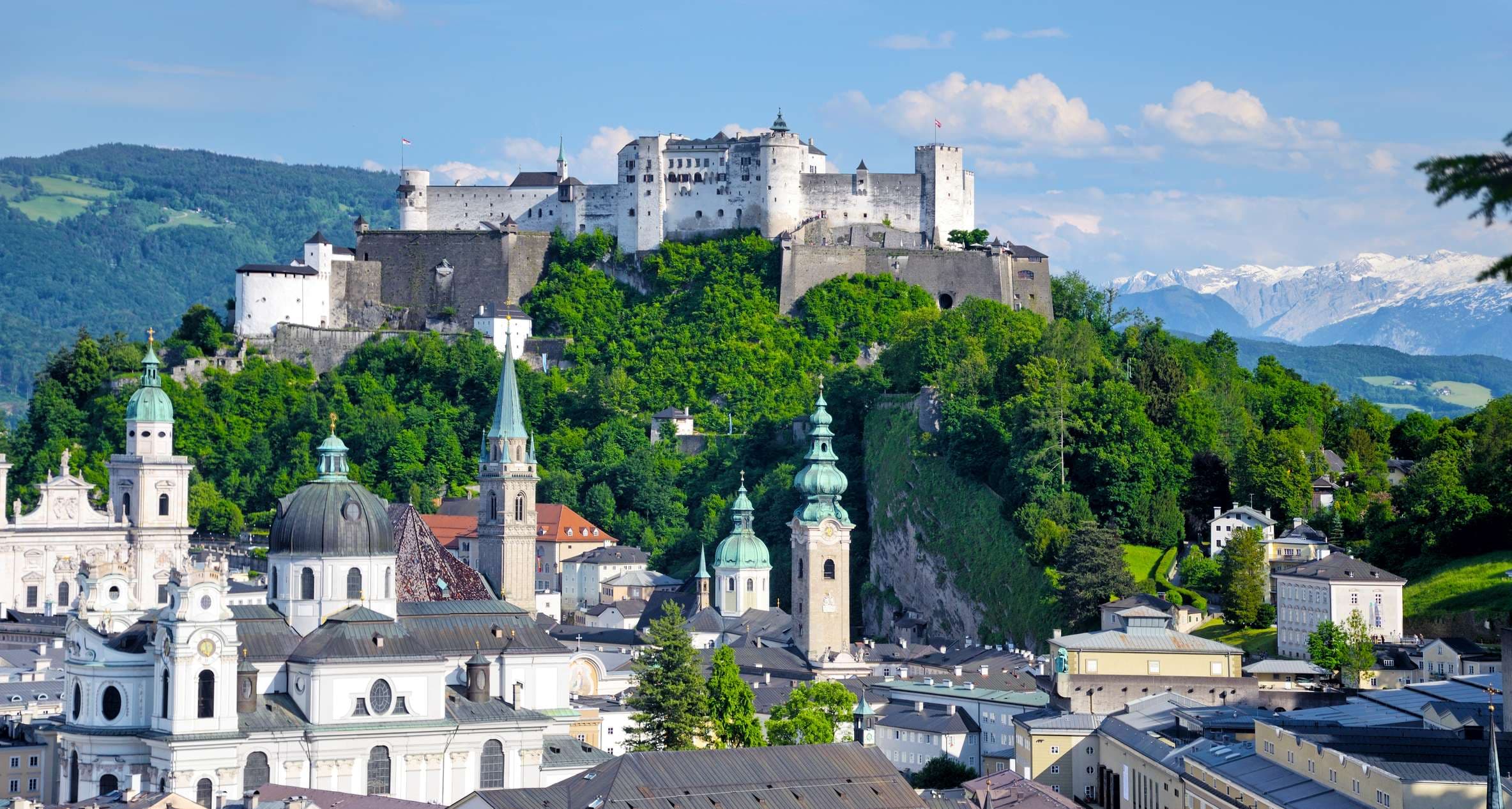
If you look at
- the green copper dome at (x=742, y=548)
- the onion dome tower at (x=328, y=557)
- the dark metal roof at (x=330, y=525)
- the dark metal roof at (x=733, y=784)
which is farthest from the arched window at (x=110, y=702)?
the green copper dome at (x=742, y=548)

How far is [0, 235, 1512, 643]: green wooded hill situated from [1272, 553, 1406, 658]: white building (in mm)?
4878

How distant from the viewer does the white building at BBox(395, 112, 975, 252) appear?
117 metres

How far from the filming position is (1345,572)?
71.4 meters

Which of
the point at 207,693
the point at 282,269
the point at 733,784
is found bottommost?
the point at 733,784

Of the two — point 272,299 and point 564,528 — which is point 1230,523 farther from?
point 272,299

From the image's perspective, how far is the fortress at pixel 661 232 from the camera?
115125 mm

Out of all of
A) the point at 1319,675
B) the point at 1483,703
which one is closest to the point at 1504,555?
the point at 1319,675

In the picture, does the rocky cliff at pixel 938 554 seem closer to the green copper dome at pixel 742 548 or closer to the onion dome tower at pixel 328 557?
the green copper dome at pixel 742 548

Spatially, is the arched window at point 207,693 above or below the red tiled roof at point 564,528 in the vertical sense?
below

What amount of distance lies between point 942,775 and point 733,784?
1552 centimetres

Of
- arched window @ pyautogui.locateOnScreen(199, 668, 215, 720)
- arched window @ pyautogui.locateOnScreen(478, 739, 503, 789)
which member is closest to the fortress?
arched window @ pyautogui.locateOnScreen(478, 739, 503, 789)

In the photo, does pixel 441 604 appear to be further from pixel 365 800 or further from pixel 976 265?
pixel 976 265

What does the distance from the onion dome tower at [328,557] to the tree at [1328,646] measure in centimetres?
2592

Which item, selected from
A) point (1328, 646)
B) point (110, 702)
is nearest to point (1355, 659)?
point (1328, 646)
